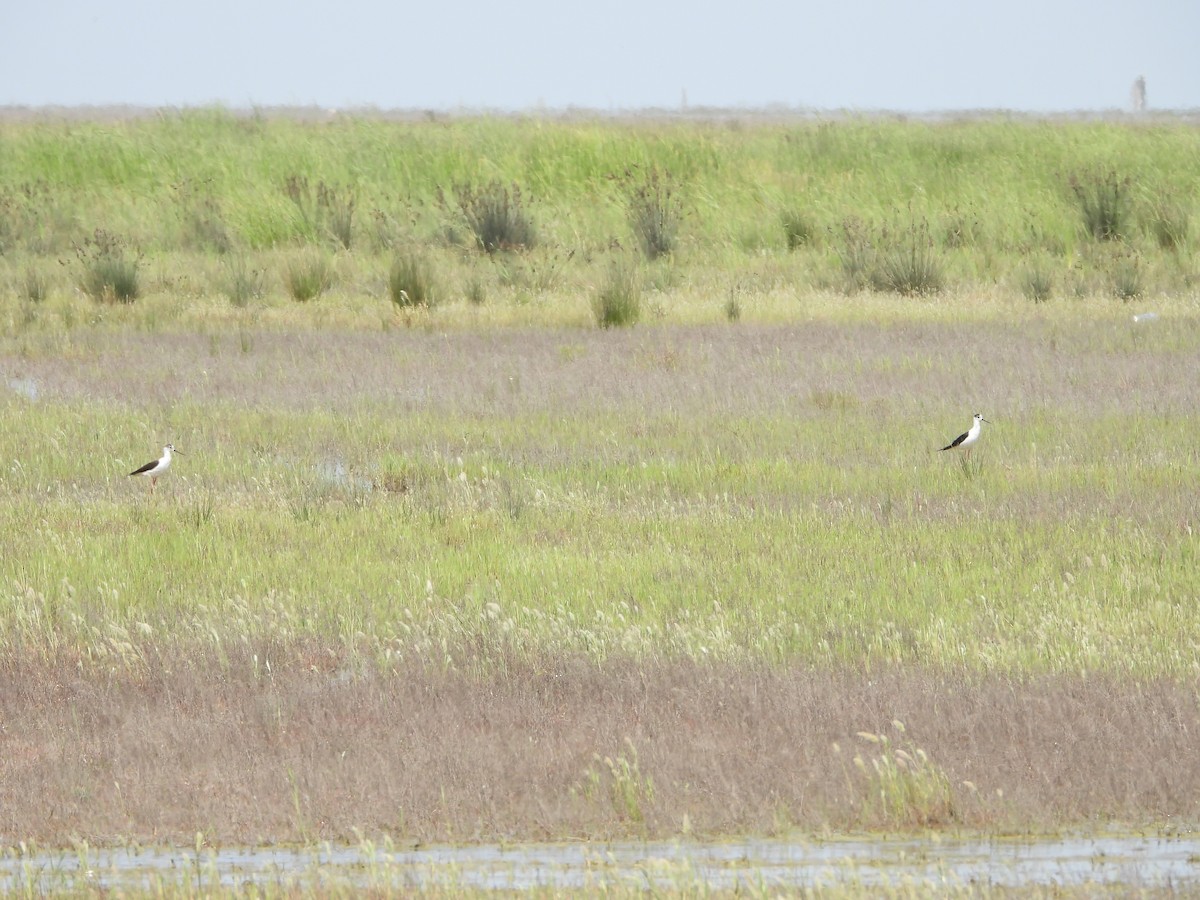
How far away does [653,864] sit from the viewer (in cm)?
504

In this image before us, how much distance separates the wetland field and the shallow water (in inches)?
3.7

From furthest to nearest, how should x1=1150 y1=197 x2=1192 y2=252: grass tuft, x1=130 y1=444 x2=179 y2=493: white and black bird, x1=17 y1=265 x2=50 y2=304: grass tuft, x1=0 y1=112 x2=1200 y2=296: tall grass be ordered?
x1=0 y1=112 x2=1200 y2=296: tall grass < x1=1150 y1=197 x2=1192 y2=252: grass tuft < x1=17 y1=265 x2=50 y2=304: grass tuft < x1=130 y1=444 x2=179 y2=493: white and black bird

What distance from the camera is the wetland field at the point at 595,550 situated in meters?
5.80

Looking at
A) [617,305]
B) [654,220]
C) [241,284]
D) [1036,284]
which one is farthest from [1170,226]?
[241,284]

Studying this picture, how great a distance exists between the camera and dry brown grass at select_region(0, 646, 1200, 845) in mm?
5598

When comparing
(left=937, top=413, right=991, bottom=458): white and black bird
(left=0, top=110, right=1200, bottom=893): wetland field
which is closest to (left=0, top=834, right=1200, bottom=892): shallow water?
(left=0, top=110, right=1200, bottom=893): wetland field

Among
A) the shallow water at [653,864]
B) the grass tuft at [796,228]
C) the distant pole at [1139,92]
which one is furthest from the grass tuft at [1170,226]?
the distant pole at [1139,92]

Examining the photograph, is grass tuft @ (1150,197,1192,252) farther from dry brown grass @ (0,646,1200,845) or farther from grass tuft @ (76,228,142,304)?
dry brown grass @ (0,646,1200,845)

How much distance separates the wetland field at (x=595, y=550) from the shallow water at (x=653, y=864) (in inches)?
3.7

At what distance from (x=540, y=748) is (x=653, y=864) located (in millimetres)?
1195

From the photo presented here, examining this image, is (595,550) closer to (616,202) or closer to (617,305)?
(617,305)

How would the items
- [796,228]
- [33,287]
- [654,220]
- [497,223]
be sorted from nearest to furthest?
[33,287], [497,223], [654,220], [796,228]

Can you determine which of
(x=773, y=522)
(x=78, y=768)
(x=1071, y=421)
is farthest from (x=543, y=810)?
(x=1071, y=421)

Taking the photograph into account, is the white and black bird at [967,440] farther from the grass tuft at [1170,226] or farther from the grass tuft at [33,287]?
the grass tuft at [1170,226]
